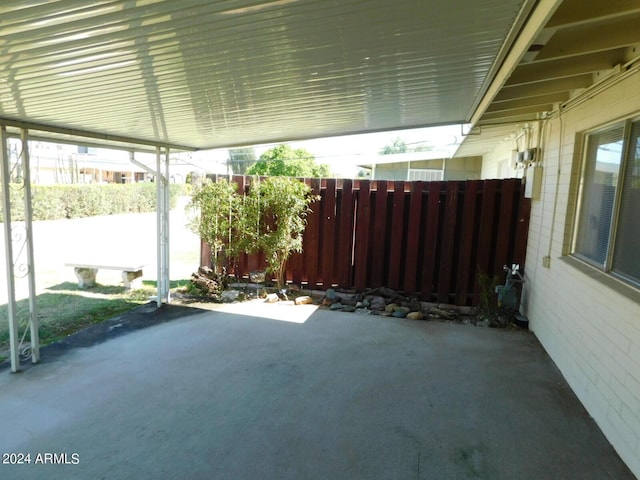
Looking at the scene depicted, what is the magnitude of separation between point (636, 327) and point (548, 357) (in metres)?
1.93

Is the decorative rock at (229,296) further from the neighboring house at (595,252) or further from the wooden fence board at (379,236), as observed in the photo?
the neighboring house at (595,252)

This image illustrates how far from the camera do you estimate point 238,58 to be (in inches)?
101

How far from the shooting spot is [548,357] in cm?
416

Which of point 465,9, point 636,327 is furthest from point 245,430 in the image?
point 465,9

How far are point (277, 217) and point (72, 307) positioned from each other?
322 centimetres

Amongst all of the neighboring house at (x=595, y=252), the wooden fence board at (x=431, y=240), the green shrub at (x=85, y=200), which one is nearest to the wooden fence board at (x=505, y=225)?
the neighboring house at (x=595, y=252)

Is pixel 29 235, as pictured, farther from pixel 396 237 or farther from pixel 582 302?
pixel 582 302

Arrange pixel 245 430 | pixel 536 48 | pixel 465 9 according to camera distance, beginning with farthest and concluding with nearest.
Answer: pixel 245 430 → pixel 536 48 → pixel 465 9

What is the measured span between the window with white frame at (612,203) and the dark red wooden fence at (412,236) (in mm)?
1697

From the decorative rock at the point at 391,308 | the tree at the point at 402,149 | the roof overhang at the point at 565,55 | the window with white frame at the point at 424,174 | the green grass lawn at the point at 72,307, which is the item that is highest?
the tree at the point at 402,149

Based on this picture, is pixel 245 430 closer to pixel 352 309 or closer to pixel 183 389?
pixel 183 389

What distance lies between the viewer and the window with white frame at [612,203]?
9.37ft

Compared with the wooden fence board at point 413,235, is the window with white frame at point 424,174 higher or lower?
higher

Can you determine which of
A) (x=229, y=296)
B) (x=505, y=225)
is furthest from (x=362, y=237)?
(x=229, y=296)
